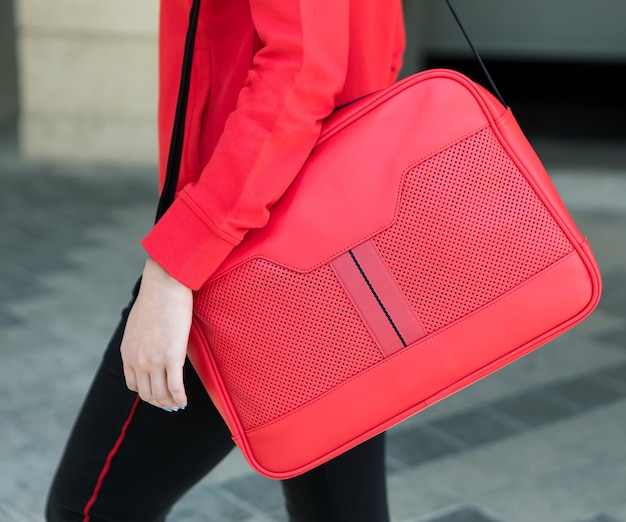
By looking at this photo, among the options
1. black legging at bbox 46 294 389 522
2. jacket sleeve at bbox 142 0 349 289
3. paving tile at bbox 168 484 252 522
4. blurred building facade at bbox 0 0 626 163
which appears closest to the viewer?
jacket sleeve at bbox 142 0 349 289

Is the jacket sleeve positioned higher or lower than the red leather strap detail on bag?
higher

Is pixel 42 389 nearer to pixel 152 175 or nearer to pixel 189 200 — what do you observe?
pixel 189 200

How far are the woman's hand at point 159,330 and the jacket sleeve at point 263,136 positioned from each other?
0.02 meters

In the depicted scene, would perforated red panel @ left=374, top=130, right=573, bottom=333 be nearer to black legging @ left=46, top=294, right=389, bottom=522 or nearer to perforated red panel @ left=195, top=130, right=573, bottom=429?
perforated red panel @ left=195, top=130, right=573, bottom=429

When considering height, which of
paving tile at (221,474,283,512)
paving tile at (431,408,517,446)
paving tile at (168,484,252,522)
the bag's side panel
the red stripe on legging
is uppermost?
the red stripe on legging

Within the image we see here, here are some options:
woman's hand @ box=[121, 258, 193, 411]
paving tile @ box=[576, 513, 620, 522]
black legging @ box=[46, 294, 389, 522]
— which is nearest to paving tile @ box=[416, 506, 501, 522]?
paving tile @ box=[576, 513, 620, 522]

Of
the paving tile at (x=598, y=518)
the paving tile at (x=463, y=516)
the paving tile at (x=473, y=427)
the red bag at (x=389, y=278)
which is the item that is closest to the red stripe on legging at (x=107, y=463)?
the red bag at (x=389, y=278)

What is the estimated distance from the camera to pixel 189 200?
1.16 meters

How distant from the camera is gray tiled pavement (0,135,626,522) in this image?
8.91ft

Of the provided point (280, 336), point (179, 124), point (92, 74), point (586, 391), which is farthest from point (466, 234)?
point (92, 74)

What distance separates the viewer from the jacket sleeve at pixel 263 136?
1.11 m

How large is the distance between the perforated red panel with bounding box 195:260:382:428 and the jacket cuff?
71mm

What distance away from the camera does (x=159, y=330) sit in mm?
1176

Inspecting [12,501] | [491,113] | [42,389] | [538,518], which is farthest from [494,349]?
[42,389]
